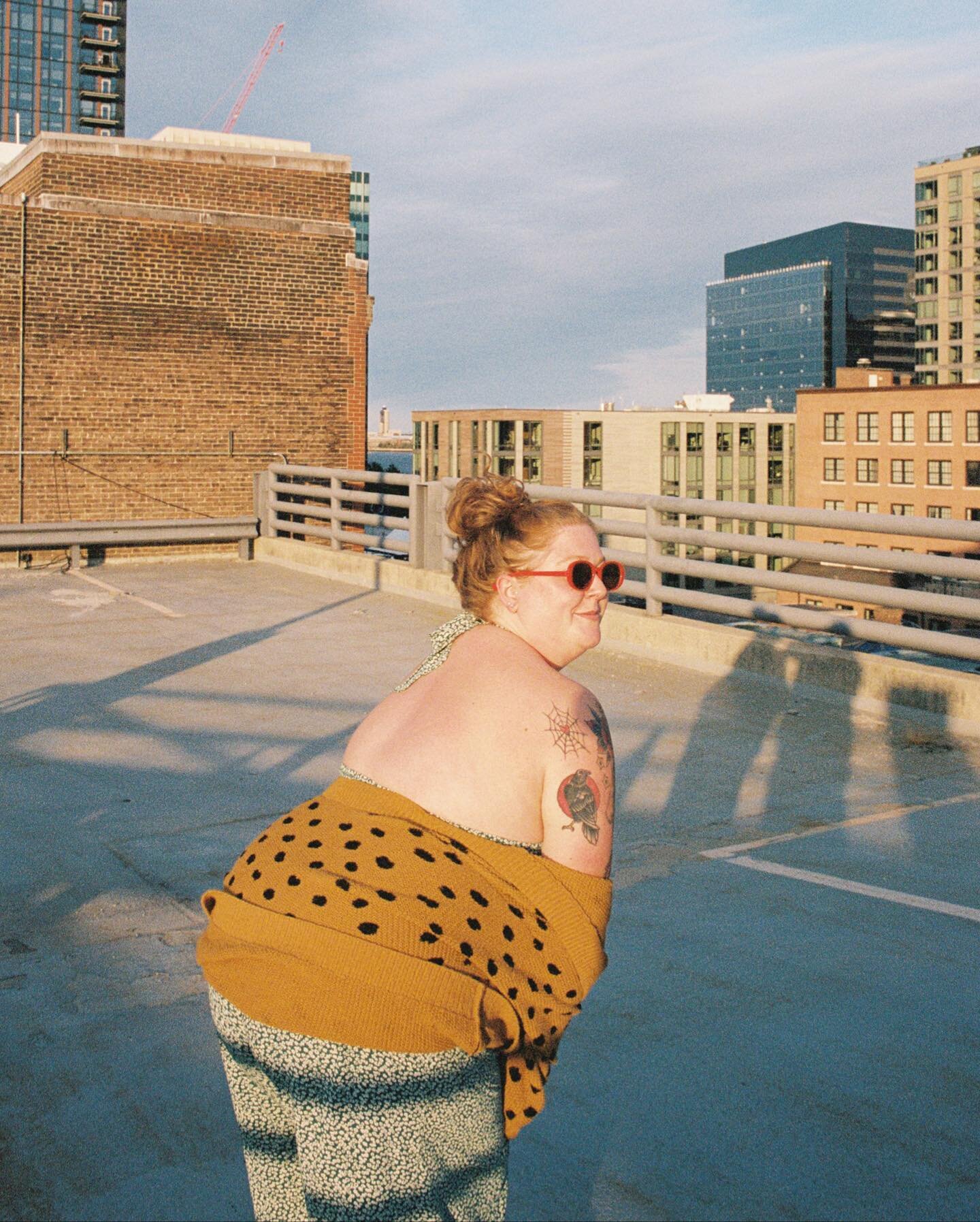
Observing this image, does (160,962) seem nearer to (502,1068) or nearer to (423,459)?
(502,1068)

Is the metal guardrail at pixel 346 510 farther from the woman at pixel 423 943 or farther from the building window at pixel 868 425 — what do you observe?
the building window at pixel 868 425

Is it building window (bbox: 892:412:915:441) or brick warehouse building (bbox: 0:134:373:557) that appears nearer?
brick warehouse building (bbox: 0:134:373:557)

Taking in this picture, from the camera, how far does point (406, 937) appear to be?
191 centimetres

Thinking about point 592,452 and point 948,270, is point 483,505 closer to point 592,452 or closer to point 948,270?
point 592,452

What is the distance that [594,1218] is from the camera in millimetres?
2928

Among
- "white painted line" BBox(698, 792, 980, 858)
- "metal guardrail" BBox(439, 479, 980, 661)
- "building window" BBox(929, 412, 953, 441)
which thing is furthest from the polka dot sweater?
"building window" BBox(929, 412, 953, 441)

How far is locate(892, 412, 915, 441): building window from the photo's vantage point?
373 feet

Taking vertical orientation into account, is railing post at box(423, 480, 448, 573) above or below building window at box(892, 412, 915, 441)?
below

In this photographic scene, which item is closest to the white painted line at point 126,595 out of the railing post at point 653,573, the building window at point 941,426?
the railing post at point 653,573

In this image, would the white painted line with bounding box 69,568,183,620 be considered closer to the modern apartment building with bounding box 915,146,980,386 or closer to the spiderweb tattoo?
the spiderweb tattoo

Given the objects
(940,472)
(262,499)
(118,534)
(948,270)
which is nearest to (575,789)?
(118,534)

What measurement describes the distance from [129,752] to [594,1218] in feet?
16.4

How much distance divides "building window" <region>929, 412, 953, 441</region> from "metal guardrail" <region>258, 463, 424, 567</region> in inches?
3951

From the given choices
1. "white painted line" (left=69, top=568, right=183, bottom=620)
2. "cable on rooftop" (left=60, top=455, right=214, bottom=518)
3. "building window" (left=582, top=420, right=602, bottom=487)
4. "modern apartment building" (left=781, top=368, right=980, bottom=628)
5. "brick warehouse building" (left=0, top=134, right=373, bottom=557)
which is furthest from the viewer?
"building window" (left=582, top=420, right=602, bottom=487)
